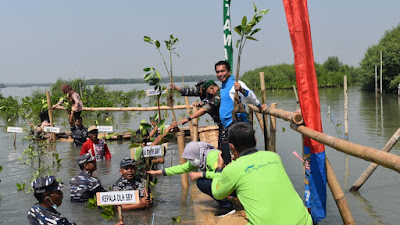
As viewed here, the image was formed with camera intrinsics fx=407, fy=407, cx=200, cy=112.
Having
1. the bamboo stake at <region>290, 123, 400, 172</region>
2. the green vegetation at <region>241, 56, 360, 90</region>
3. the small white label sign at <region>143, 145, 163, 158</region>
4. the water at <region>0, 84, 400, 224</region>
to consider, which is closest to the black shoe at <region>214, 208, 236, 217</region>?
the water at <region>0, 84, 400, 224</region>

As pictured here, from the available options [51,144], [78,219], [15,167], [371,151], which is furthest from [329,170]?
[51,144]

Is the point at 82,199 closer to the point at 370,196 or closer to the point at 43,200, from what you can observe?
the point at 43,200

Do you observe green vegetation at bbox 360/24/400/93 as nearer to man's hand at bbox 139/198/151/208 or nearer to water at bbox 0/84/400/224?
water at bbox 0/84/400/224

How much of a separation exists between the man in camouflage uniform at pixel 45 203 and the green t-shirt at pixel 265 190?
1.78 m

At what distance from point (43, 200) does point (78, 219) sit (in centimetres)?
208

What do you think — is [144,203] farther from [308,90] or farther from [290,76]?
[290,76]

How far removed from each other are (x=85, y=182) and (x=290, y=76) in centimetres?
5521

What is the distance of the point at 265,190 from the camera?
2.90 metres

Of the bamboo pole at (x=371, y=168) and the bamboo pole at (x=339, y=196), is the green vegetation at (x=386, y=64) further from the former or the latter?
the bamboo pole at (x=339, y=196)

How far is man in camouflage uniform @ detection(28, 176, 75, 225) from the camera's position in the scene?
12.3 feet

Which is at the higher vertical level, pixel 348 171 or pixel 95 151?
Result: pixel 95 151

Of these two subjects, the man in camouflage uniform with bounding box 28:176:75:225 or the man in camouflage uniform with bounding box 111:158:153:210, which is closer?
the man in camouflage uniform with bounding box 28:176:75:225

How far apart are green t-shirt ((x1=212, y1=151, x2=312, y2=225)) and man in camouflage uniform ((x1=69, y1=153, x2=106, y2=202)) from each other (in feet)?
11.6

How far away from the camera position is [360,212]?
20.0 ft
